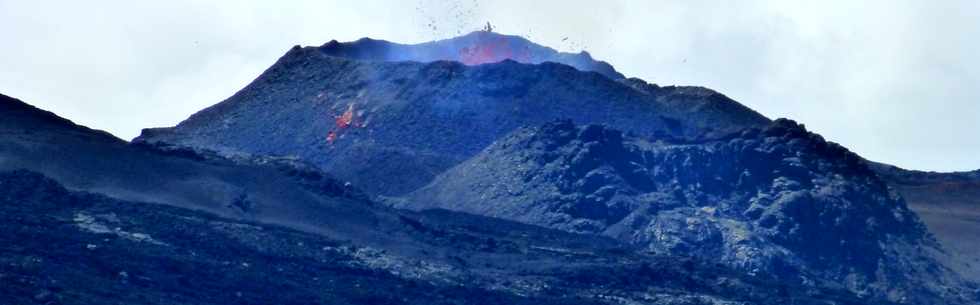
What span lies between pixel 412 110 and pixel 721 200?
74.3 feet

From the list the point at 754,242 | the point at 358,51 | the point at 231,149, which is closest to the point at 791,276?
the point at 754,242

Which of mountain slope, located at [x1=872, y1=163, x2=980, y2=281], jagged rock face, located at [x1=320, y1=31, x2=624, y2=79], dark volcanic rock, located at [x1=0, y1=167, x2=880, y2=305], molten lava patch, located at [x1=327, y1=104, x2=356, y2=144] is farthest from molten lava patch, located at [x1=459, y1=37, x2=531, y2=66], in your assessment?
dark volcanic rock, located at [x1=0, y1=167, x2=880, y2=305]

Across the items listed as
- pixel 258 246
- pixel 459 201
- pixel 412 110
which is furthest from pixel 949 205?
pixel 258 246

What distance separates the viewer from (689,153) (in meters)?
161

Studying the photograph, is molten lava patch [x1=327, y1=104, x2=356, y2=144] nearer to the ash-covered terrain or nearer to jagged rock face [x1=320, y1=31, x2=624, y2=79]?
the ash-covered terrain

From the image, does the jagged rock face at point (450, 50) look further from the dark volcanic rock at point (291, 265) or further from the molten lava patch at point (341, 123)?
the dark volcanic rock at point (291, 265)

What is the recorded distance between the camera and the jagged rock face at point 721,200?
152 metres

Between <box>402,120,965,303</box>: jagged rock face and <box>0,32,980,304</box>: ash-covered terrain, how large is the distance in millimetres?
142

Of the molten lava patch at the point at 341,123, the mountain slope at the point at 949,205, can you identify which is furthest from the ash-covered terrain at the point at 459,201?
the mountain slope at the point at 949,205

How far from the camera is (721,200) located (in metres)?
158

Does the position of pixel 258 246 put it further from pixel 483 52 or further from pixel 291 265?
pixel 483 52

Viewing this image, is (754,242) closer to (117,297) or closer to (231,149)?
(231,149)

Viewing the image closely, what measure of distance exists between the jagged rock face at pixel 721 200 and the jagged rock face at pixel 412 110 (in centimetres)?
711

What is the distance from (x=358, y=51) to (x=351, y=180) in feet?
102
